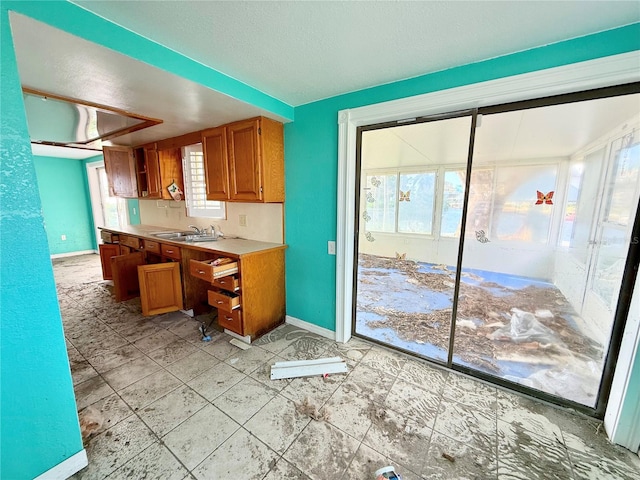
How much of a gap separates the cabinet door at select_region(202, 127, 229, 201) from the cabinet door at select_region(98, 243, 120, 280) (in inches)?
82.2

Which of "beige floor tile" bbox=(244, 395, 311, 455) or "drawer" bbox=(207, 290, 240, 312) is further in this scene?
"drawer" bbox=(207, 290, 240, 312)

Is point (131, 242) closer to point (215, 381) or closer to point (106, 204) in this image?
point (215, 381)

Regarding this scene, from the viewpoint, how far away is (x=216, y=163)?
260cm

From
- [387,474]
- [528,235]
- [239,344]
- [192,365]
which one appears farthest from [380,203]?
[192,365]

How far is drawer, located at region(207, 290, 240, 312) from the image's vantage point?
2204 millimetres

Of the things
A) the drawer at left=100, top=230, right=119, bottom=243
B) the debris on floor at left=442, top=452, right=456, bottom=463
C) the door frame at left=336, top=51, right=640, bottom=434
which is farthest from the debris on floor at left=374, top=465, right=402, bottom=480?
the drawer at left=100, top=230, right=119, bottom=243

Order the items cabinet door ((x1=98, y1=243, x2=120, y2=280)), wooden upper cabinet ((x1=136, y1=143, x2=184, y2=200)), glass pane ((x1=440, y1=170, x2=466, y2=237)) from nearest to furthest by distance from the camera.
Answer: glass pane ((x1=440, y1=170, x2=466, y2=237)), wooden upper cabinet ((x1=136, y1=143, x2=184, y2=200)), cabinet door ((x1=98, y1=243, x2=120, y2=280))

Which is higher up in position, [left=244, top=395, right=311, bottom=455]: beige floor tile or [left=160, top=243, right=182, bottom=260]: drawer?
[left=160, top=243, right=182, bottom=260]: drawer

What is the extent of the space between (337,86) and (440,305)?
9.07ft

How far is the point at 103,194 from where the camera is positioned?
562 cm

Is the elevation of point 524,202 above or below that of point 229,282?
above

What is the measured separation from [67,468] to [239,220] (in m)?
2.27

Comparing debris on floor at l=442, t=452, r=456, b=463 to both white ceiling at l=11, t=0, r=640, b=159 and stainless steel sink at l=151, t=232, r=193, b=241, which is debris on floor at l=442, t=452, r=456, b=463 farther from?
stainless steel sink at l=151, t=232, r=193, b=241

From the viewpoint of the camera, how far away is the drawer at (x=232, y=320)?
2265mm
